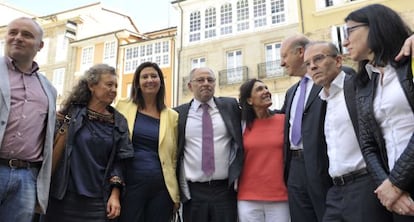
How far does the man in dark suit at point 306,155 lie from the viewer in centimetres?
326

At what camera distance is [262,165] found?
394cm

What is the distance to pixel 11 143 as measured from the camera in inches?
118

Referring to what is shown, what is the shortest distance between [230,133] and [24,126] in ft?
6.65

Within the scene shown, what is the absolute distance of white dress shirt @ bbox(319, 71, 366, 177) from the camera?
2.88 meters

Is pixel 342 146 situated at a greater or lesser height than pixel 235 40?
lesser

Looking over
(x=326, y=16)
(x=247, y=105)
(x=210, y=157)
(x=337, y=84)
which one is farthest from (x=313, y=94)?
(x=326, y=16)

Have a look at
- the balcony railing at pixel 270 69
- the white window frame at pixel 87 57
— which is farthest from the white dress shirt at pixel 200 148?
the white window frame at pixel 87 57

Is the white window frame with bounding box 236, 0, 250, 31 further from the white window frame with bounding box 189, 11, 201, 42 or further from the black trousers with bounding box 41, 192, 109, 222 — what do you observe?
the black trousers with bounding box 41, 192, 109, 222

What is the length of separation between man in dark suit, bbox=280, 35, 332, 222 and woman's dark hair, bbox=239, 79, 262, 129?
422 millimetres

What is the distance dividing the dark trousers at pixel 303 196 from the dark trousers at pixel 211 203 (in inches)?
25.1

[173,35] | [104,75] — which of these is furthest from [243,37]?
[104,75]

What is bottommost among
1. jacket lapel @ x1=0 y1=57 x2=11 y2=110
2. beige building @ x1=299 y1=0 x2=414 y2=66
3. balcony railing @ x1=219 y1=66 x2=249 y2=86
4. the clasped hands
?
the clasped hands

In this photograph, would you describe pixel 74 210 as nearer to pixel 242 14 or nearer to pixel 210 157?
pixel 210 157

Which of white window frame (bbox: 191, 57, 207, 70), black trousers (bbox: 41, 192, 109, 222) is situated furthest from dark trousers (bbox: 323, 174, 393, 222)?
white window frame (bbox: 191, 57, 207, 70)
